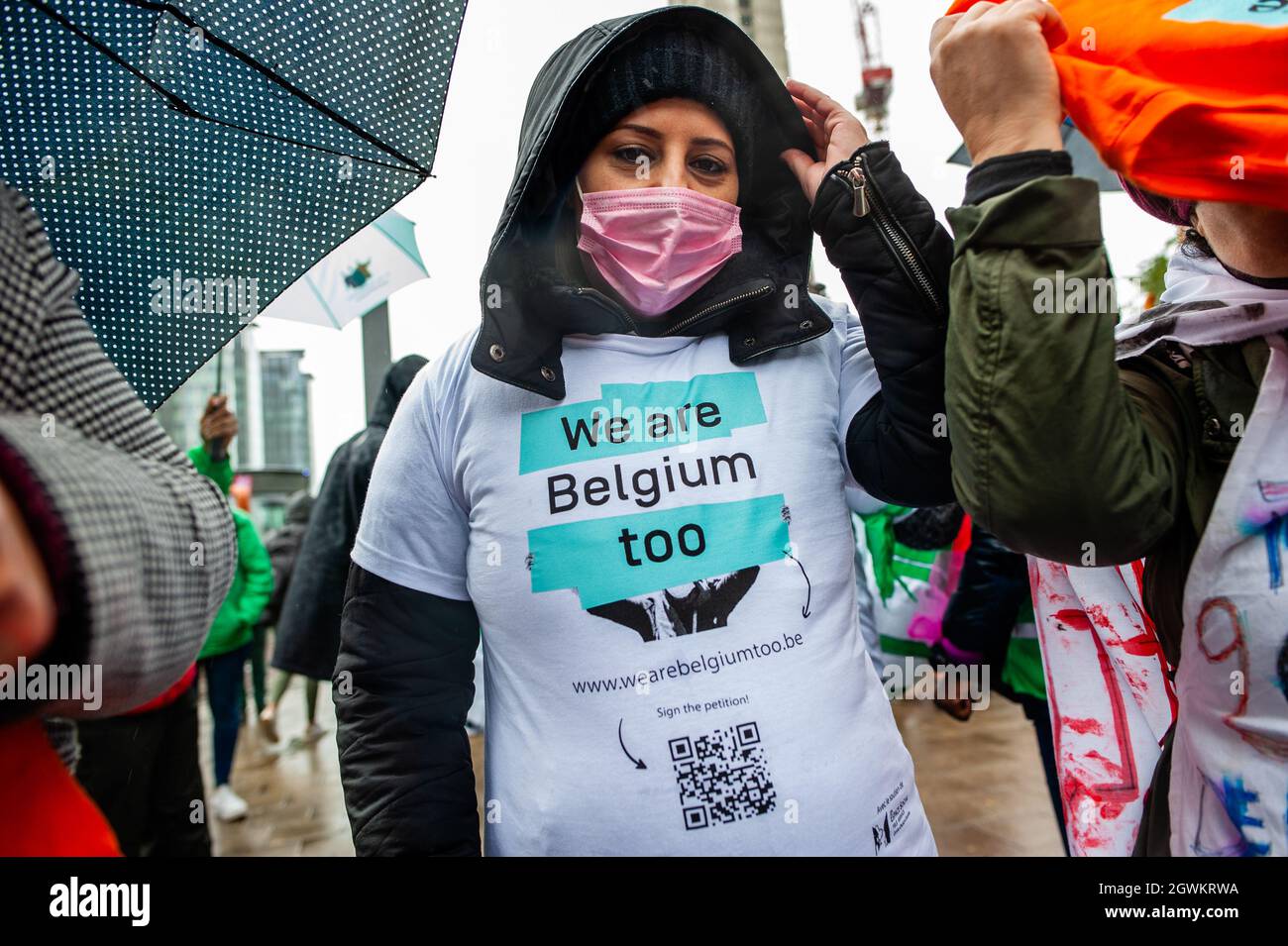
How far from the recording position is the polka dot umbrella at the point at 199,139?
133cm

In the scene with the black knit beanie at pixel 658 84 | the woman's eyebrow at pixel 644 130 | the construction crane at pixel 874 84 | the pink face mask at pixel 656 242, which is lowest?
the pink face mask at pixel 656 242

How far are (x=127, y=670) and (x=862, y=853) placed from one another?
39.5 inches

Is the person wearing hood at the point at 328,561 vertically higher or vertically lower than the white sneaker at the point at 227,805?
higher

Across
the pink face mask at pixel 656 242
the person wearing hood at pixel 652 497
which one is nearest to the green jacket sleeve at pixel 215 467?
the person wearing hood at pixel 652 497

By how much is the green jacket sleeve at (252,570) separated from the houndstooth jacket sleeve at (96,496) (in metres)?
3.72

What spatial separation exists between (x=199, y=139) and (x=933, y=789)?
4.38 metres

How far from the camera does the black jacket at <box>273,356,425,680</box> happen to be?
325cm

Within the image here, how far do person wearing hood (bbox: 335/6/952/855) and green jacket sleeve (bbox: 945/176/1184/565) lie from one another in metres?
0.22

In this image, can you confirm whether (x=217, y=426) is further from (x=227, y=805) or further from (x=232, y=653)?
(x=227, y=805)

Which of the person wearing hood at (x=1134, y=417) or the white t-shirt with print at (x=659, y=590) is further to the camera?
the white t-shirt with print at (x=659, y=590)

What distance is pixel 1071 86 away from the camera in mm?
1055

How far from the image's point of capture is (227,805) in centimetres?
452

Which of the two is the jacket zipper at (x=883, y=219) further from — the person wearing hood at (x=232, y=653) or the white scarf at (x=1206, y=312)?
the person wearing hood at (x=232, y=653)

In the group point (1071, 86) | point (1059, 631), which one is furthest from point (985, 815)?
point (1071, 86)
